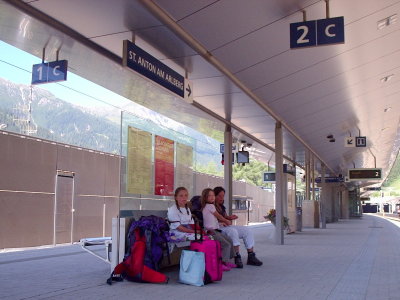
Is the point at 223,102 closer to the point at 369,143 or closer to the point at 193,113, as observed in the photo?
the point at 193,113

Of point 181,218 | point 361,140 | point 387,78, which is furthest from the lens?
point 361,140

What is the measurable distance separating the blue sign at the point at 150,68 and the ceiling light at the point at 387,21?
3346 millimetres

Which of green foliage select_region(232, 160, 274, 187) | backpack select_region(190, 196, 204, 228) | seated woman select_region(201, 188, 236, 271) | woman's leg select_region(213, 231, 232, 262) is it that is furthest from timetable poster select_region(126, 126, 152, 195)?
green foliage select_region(232, 160, 274, 187)

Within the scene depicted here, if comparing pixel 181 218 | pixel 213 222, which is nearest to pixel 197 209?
pixel 213 222

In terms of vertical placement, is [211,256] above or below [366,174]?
below

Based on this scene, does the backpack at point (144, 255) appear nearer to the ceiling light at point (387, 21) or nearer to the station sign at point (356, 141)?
the ceiling light at point (387, 21)

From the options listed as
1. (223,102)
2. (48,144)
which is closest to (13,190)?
(48,144)

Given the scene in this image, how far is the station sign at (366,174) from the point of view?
27141 millimetres

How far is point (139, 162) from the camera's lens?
23.2 feet

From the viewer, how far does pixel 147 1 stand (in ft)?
18.6

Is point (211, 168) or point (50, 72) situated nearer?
point (50, 72)

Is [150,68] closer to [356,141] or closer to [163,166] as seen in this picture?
[163,166]

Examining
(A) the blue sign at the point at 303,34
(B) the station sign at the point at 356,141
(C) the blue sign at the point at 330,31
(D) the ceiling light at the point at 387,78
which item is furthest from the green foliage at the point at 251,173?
(C) the blue sign at the point at 330,31

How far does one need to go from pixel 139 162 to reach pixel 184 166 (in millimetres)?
1816
